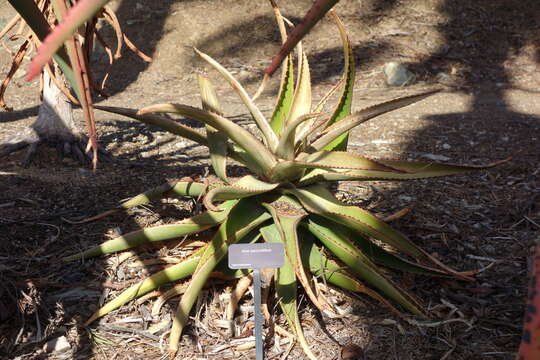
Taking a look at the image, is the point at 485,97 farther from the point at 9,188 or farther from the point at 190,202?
the point at 9,188

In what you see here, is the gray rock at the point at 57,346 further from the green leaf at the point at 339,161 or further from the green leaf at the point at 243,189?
the green leaf at the point at 339,161

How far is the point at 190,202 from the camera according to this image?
2.81 metres

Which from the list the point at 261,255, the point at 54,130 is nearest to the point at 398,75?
the point at 54,130

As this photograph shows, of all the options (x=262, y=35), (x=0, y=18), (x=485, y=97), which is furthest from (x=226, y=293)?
(x=0, y=18)

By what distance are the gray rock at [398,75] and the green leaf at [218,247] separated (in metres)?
4.79

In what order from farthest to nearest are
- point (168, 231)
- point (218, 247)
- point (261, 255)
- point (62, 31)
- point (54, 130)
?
point (54, 130) → point (168, 231) → point (218, 247) → point (261, 255) → point (62, 31)

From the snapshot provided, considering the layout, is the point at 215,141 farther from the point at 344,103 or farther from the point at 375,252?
the point at 375,252

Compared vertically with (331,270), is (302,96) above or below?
above

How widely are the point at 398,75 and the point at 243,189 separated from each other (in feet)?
16.6

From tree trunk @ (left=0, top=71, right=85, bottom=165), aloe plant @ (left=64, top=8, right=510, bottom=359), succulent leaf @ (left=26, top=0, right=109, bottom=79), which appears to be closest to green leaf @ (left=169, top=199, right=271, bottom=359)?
aloe plant @ (left=64, top=8, right=510, bottom=359)

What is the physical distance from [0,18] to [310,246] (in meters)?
8.44

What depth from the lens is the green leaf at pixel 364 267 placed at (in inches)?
82.0

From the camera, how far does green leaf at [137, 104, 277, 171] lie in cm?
188

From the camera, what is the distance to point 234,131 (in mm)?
2000
